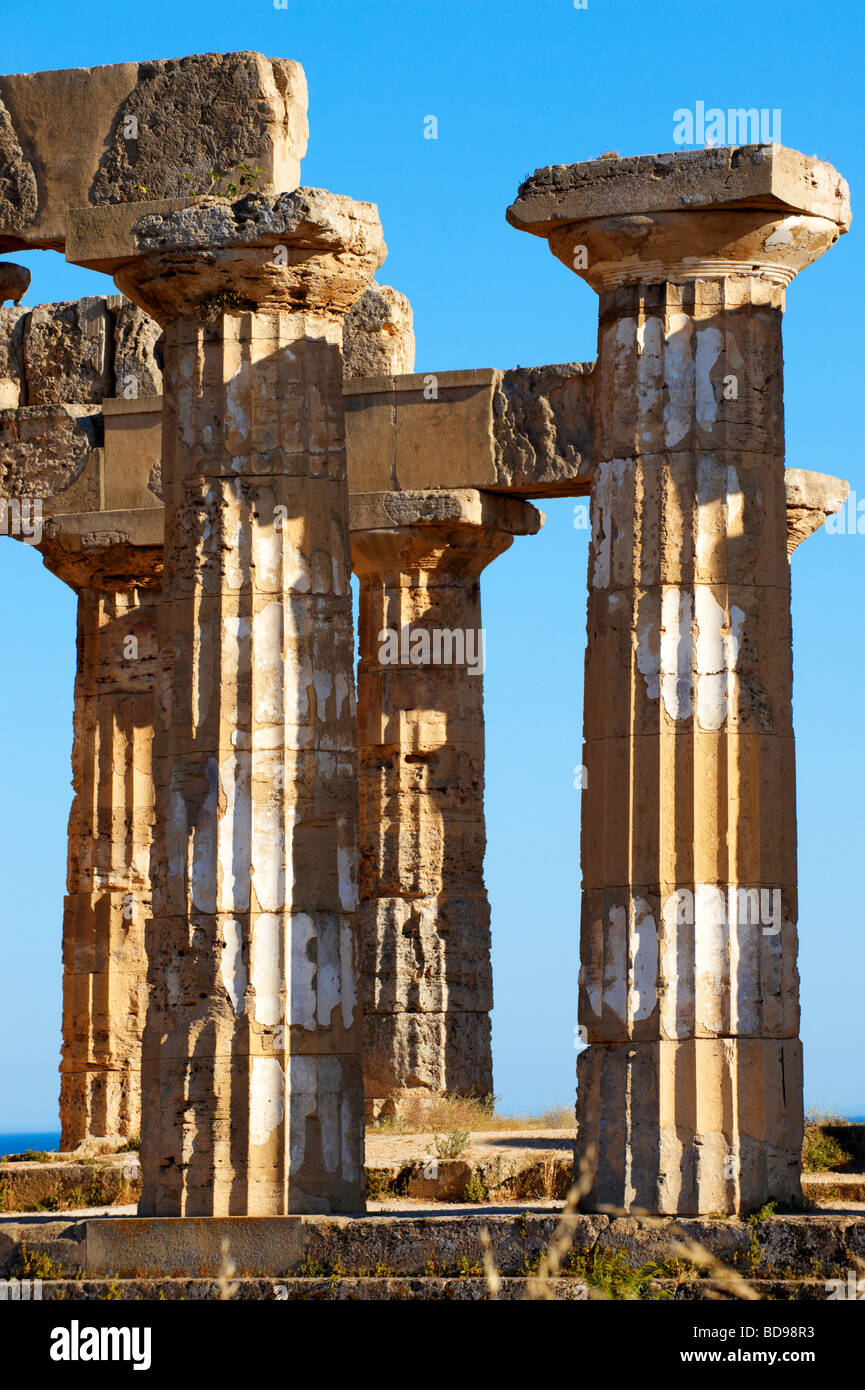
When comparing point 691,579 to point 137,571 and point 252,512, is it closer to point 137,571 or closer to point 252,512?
point 252,512

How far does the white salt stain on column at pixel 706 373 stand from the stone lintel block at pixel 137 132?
377 inches

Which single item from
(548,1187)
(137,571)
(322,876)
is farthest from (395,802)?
(322,876)

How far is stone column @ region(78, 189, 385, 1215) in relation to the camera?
58.4 ft

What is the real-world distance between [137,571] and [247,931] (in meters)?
10.2

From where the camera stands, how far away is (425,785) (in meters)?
26.5

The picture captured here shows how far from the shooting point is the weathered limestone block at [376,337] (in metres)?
26.7

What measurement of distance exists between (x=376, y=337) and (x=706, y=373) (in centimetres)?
1032

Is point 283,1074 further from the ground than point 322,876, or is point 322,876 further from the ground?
point 322,876

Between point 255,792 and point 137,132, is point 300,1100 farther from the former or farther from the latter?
point 137,132

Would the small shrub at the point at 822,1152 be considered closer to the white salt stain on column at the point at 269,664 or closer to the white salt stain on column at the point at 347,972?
the white salt stain on column at the point at 347,972

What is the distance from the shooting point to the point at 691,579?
16625 millimetres

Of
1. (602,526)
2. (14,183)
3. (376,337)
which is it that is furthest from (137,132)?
(602,526)
